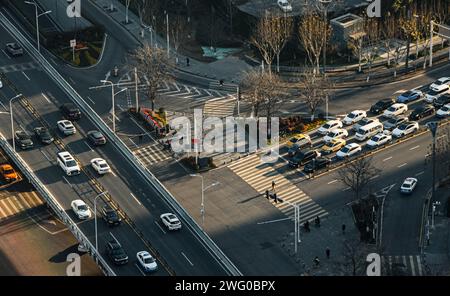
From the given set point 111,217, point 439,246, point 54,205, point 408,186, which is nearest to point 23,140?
point 54,205

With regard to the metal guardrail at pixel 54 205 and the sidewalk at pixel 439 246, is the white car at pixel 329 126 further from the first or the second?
the metal guardrail at pixel 54 205

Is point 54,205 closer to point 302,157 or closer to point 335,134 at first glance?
point 302,157

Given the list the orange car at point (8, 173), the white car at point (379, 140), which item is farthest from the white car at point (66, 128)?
the white car at point (379, 140)

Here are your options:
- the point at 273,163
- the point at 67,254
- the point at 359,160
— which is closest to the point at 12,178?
the point at 67,254

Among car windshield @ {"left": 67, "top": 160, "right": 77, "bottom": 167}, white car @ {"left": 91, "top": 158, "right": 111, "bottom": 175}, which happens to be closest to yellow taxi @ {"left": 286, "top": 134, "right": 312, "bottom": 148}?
white car @ {"left": 91, "top": 158, "right": 111, "bottom": 175}

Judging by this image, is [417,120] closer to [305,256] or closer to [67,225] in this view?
[305,256]
